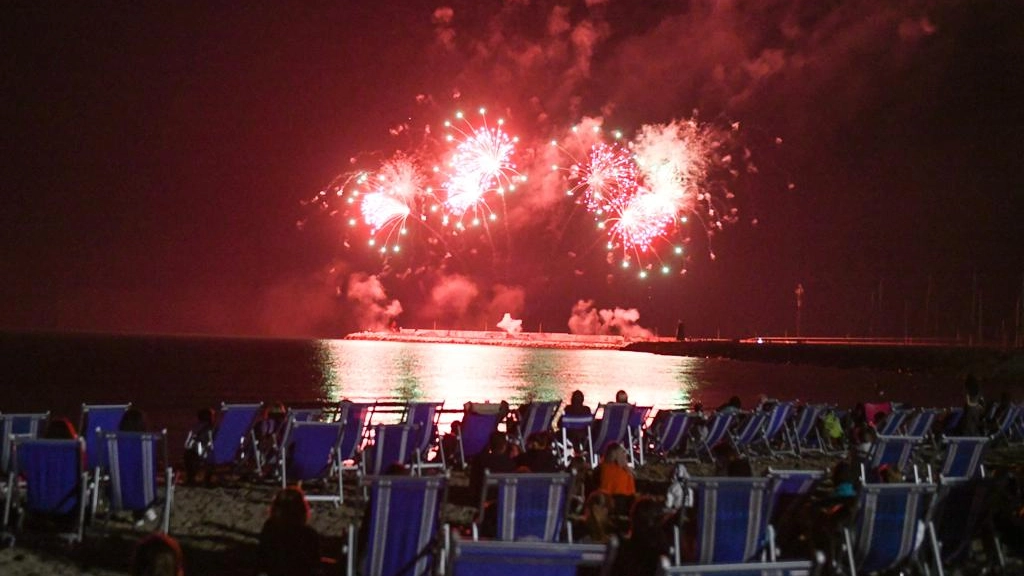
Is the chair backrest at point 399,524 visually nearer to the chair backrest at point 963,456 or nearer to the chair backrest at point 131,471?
the chair backrest at point 131,471

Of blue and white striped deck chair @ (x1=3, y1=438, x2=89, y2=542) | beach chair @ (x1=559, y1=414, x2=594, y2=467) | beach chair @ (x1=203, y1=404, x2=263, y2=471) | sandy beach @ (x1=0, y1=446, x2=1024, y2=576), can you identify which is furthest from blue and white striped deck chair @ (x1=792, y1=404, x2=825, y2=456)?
blue and white striped deck chair @ (x1=3, y1=438, x2=89, y2=542)

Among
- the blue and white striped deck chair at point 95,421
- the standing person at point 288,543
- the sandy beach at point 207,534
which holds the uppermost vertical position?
the blue and white striped deck chair at point 95,421

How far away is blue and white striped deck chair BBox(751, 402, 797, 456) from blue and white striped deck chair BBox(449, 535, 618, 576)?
9.42m

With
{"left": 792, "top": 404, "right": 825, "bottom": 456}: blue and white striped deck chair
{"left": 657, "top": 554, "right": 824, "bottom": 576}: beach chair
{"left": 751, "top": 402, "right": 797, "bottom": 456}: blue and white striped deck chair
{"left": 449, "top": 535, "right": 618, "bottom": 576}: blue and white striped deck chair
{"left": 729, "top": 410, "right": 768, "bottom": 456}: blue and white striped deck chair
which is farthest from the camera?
{"left": 792, "top": 404, "right": 825, "bottom": 456}: blue and white striped deck chair

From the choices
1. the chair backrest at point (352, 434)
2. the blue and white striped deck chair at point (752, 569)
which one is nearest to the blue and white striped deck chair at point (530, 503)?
the blue and white striped deck chair at point (752, 569)

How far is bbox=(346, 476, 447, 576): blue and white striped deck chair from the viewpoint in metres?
5.13

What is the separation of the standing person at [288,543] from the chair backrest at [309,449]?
13.1ft

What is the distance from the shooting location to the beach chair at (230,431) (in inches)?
364

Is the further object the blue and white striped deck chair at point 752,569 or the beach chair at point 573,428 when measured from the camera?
the beach chair at point 573,428

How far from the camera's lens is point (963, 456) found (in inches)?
339

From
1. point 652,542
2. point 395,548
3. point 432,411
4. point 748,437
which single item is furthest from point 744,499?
point 748,437

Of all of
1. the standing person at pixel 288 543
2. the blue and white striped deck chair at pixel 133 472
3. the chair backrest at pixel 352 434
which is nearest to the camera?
the standing person at pixel 288 543

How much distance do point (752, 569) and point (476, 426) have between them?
765 centimetres

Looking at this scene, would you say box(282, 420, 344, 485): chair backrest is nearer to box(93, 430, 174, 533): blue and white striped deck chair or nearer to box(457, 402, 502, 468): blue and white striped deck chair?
box(93, 430, 174, 533): blue and white striped deck chair
